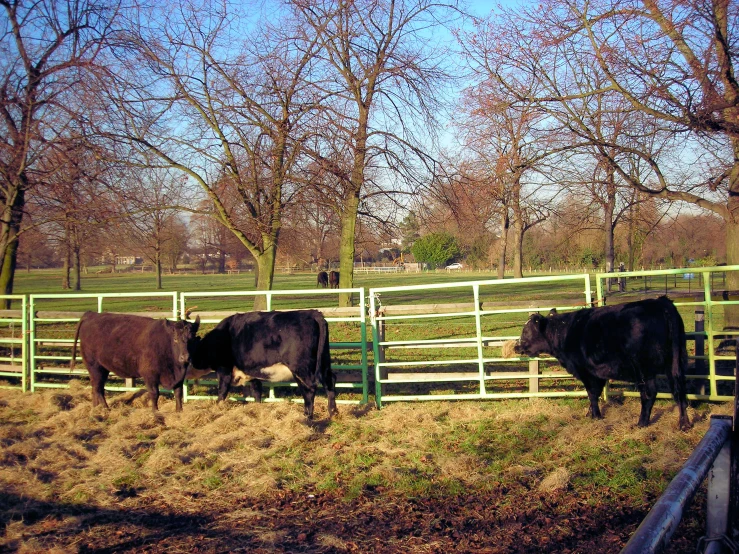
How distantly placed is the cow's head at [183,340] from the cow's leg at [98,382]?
146 centimetres

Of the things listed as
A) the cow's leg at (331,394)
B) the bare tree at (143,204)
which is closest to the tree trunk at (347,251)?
the bare tree at (143,204)

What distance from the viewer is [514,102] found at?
12.4 m

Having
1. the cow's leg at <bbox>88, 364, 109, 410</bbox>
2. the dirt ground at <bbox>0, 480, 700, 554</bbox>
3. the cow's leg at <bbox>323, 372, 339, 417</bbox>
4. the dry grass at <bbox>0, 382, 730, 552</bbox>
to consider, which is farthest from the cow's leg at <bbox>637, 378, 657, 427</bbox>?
the cow's leg at <bbox>88, 364, 109, 410</bbox>

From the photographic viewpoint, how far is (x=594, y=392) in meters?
7.22

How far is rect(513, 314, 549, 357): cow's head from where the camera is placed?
7953 millimetres

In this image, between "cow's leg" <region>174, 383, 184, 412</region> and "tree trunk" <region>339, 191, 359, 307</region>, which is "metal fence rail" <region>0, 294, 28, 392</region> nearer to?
"cow's leg" <region>174, 383, 184, 412</region>

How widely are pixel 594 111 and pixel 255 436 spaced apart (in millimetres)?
9024

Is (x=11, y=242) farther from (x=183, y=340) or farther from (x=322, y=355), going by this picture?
(x=322, y=355)

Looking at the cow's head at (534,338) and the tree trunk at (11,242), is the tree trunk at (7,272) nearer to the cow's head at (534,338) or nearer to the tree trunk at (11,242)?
the tree trunk at (11,242)

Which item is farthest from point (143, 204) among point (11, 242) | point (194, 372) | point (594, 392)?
point (594, 392)

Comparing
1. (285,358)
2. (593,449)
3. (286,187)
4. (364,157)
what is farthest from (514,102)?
(593,449)

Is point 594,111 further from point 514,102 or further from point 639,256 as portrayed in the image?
point 639,256

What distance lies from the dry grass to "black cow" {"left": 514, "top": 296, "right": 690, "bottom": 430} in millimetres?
366

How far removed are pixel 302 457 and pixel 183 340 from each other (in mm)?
2813
